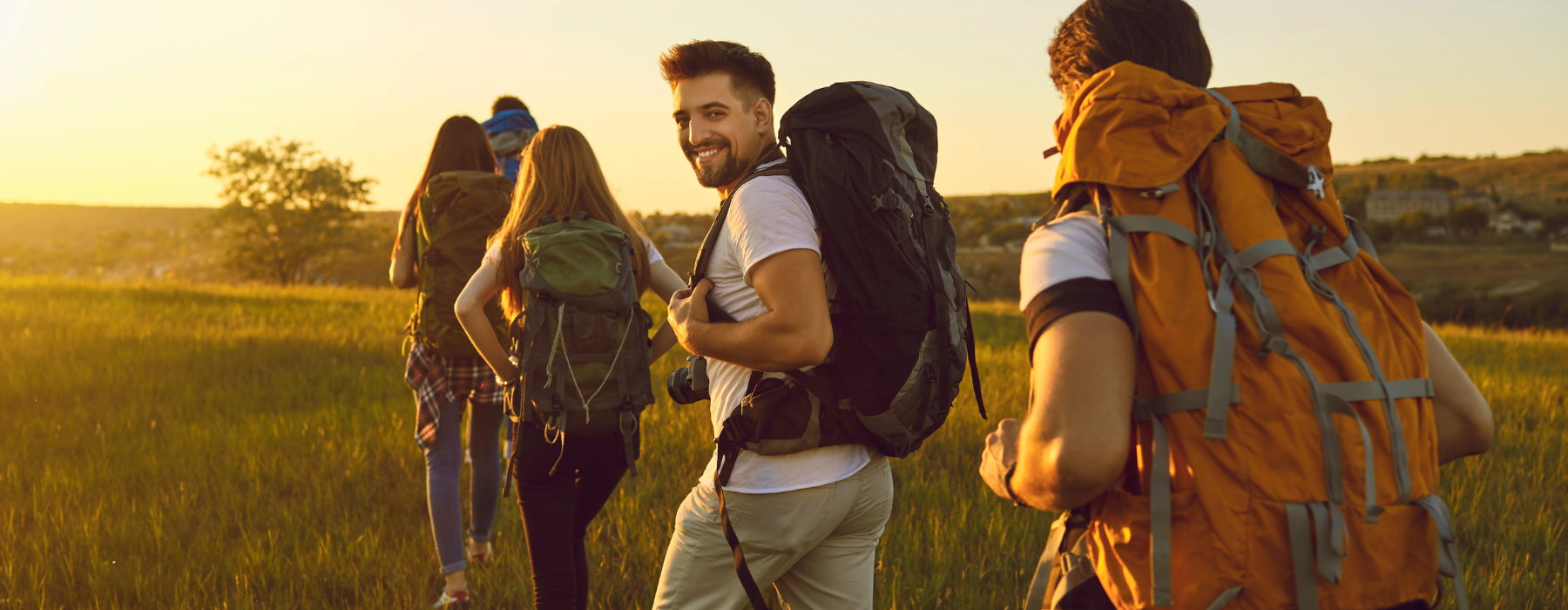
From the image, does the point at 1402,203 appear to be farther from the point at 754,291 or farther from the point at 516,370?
the point at 754,291

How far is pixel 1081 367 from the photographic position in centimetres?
139

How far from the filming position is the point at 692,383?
253 centimetres

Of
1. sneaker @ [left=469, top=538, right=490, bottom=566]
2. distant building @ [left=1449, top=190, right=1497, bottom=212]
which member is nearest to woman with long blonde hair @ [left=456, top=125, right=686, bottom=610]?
sneaker @ [left=469, top=538, right=490, bottom=566]

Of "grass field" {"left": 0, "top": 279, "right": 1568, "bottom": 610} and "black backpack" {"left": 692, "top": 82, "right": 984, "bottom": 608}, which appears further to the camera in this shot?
"grass field" {"left": 0, "top": 279, "right": 1568, "bottom": 610}

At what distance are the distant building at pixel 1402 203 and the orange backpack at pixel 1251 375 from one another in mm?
116757

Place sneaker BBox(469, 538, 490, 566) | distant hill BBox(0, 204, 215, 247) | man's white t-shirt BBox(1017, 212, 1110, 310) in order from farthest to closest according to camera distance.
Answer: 1. distant hill BBox(0, 204, 215, 247)
2. sneaker BBox(469, 538, 490, 566)
3. man's white t-shirt BBox(1017, 212, 1110, 310)

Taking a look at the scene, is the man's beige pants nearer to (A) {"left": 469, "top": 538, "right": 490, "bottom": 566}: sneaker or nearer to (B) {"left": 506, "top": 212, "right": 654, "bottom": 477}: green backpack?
(B) {"left": 506, "top": 212, "right": 654, "bottom": 477}: green backpack

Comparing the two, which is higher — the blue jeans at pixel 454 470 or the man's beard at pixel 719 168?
the man's beard at pixel 719 168

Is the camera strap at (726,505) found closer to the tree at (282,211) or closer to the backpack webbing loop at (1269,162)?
the backpack webbing loop at (1269,162)

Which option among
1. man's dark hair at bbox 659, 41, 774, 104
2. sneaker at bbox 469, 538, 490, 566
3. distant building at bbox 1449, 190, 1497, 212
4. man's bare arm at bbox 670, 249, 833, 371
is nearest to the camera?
man's bare arm at bbox 670, 249, 833, 371

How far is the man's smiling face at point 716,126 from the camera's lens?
248 cm

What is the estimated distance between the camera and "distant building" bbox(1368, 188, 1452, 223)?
98.4 meters

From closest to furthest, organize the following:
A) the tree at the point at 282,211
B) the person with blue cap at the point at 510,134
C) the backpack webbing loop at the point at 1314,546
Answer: the backpack webbing loop at the point at 1314,546 → the person with blue cap at the point at 510,134 → the tree at the point at 282,211

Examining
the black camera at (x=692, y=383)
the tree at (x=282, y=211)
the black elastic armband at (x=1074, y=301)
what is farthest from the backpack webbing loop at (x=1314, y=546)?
the tree at (x=282, y=211)
